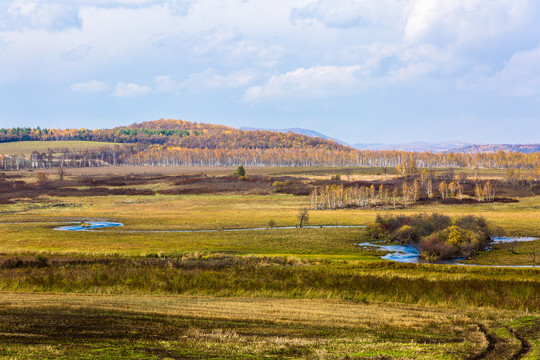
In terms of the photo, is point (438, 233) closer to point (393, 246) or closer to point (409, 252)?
point (409, 252)

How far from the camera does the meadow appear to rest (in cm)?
1459

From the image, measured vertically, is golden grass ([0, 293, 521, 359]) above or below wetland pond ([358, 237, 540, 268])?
above

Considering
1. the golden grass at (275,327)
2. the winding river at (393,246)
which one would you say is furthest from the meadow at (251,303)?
the winding river at (393,246)

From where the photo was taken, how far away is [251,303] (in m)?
23.6

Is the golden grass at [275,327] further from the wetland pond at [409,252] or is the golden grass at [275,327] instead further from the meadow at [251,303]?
the wetland pond at [409,252]

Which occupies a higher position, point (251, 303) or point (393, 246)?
point (251, 303)

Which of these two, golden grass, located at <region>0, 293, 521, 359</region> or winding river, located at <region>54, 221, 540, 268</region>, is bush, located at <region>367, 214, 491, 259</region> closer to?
winding river, located at <region>54, 221, 540, 268</region>

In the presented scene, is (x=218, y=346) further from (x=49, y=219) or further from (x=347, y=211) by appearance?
(x=347, y=211)

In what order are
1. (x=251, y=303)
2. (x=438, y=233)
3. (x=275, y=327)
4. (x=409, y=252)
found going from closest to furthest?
(x=275, y=327) < (x=251, y=303) < (x=409, y=252) < (x=438, y=233)

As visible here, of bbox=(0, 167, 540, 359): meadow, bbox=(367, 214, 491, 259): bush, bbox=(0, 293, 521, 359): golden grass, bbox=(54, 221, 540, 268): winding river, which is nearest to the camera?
bbox=(0, 293, 521, 359): golden grass

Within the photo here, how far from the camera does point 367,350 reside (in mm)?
14469

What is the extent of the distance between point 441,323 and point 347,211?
83.1 meters

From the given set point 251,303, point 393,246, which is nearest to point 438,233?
point 393,246

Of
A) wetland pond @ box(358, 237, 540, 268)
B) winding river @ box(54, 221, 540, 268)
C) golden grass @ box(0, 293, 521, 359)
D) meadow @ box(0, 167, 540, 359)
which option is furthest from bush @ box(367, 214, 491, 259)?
golden grass @ box(0, 293, 521, 359)
